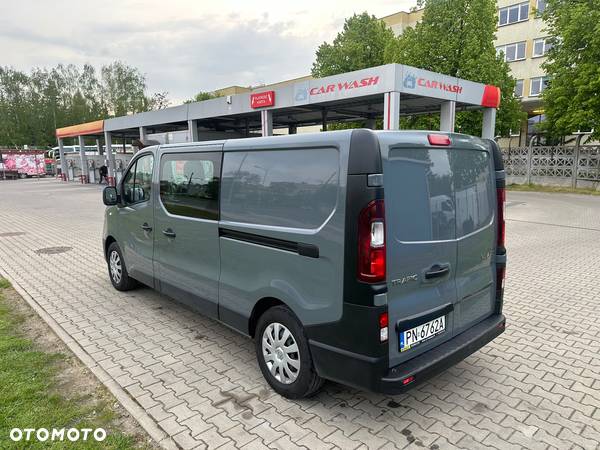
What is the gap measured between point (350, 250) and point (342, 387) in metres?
1.42

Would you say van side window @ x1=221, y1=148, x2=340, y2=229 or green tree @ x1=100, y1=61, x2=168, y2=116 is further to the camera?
green tree @ x1=100, y1=61, x2=168, y2=116

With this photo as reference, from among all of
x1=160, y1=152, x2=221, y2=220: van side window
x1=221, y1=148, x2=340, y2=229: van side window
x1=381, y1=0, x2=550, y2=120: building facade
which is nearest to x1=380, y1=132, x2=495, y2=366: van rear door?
x1=221, y1=148, x2=340, y2=229: van side window

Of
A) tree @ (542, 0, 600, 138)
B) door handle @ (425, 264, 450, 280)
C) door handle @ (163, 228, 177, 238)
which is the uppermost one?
tree @ (542, 0, 600, 138)

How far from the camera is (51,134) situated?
58.2m

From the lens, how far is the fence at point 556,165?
70.0 feet

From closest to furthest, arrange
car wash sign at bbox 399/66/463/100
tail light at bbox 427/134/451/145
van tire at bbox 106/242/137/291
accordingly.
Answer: tail light at bbox 427/134/451/145 → van tire at bbox 106/242/137/291 → car wash sign at bbox 399/66/463/100

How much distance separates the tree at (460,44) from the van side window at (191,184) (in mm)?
20314

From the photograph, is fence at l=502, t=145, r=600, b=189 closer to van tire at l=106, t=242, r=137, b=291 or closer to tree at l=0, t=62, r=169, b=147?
van tire at l=106, t=242, r=137, b=291

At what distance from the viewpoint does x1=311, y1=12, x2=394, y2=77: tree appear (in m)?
28.1

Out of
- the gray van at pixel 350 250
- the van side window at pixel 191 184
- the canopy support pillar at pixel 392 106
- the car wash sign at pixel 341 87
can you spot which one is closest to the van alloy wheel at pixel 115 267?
the van side window at pixel 191 184

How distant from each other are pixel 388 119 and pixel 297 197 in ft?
33.3

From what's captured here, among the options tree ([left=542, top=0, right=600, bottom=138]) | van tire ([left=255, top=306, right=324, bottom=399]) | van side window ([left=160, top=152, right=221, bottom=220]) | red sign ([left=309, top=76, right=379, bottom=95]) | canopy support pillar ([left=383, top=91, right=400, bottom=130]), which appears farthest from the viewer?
tree ([left=542, top=0, right=600, bottom=138])

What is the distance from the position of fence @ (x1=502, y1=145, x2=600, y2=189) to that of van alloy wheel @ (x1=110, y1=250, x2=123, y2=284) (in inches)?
920

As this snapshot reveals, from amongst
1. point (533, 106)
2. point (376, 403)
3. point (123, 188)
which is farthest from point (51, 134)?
point (376, 403)
